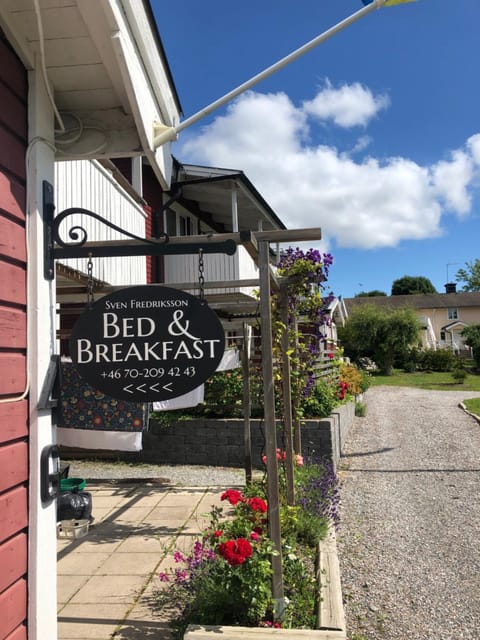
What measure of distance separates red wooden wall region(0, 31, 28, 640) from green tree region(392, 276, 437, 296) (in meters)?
80.1

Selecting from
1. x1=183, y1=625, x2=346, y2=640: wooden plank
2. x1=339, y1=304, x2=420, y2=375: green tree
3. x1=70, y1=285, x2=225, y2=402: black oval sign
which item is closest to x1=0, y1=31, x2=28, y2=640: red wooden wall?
x1=70, y1=285, x2=225, y2=402: black oval sign

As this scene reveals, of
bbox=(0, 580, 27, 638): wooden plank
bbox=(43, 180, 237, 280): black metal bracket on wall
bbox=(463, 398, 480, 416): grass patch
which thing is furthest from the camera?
bbox=(463, 398, 480, 416): grass patch

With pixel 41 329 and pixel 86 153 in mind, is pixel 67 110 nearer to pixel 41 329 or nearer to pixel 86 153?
pixel 86 153

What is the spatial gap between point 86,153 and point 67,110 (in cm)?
19

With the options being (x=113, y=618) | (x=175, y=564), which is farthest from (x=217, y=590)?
(x=175, y=564)

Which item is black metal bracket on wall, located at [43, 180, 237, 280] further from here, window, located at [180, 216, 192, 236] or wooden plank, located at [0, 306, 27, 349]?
window, located at [180, 216, 192, 236]

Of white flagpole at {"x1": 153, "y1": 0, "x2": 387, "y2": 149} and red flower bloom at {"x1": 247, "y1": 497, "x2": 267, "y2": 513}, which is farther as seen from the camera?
red flower bloom at {"x1": 247, "y1": 497, "x2": 267, "y2": 513}

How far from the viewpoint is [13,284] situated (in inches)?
75.8

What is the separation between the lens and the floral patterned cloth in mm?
5707

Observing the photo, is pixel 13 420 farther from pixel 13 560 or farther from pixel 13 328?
pixel 13 560

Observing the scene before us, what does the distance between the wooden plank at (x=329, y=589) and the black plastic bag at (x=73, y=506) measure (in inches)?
84.9

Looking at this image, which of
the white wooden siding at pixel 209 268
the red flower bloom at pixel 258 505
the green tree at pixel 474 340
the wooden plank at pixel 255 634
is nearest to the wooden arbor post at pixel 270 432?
the wooden plank at pixel 255 634

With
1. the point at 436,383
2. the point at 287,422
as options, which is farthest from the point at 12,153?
the point at 436,383

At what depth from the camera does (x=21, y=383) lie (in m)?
1.94
